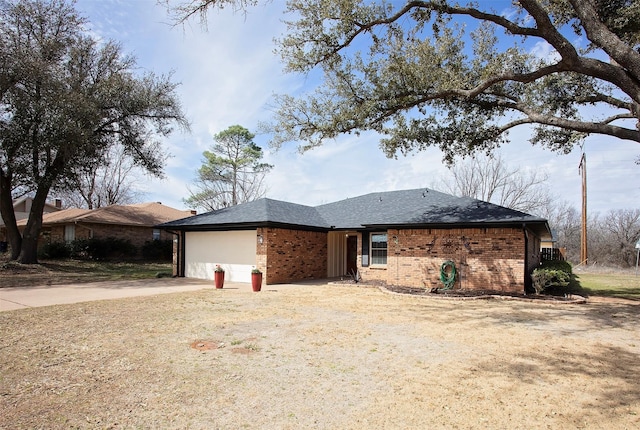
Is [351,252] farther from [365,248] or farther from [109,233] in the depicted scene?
[109,233]

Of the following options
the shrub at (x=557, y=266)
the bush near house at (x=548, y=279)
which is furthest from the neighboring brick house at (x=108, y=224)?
the shrub at (x=557, y=266)

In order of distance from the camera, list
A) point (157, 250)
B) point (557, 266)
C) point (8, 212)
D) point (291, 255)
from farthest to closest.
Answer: point (157, 250), point (8, 212), point (291, 255), point (557, 266)

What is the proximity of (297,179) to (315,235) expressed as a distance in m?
18.9

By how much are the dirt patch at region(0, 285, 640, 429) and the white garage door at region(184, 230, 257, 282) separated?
6779 millimetres

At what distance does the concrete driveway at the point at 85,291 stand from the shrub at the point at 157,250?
11909 mm

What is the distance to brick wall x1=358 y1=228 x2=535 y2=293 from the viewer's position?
12352mm

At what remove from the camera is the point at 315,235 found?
56.8 ft

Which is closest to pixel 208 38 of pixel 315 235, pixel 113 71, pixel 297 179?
pixel 315 235

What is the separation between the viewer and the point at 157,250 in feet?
87.9

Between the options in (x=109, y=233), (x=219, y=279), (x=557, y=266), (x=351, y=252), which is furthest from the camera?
(x=109, y=233)

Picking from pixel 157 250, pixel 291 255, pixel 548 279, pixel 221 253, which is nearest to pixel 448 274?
pixel 548 279

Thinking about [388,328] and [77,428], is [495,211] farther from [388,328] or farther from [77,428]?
[77,428]

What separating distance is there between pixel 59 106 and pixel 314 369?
54.8ft

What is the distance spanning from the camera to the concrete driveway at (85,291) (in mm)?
10188
